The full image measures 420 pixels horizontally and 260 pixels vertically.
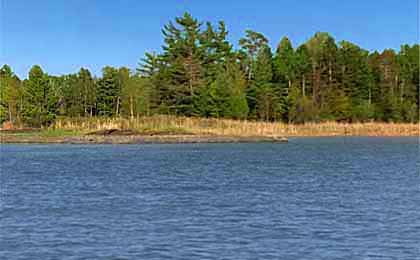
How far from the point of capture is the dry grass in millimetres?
65312

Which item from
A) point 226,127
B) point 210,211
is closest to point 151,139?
point 226,127

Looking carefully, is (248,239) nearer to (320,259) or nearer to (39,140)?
(320,259)

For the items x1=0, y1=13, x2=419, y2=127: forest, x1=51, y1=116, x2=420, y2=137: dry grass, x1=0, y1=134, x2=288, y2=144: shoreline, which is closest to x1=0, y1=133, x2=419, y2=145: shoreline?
x1=0, y1=134, x2=288, y2=144: shoreline

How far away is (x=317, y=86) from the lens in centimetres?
10462

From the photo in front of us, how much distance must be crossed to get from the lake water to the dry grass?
2771 cm

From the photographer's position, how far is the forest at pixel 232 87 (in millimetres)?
87625

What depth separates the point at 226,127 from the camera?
224ft

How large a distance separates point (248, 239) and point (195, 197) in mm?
7641

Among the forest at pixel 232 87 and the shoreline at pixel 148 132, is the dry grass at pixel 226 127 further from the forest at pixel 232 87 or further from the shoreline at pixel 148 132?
the forest at pixel 232 87

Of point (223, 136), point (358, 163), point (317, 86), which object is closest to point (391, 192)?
point (358, 163)

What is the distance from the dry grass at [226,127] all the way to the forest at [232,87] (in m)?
11.7

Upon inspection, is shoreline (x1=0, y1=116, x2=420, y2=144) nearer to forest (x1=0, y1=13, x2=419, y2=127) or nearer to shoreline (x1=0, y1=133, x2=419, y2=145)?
shoreline (x1=0, y1=133, x2=419, y2=145)

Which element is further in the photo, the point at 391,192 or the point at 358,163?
the point at 358,163

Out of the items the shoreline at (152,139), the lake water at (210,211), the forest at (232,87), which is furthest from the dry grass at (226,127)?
the lake water at (210,211)
